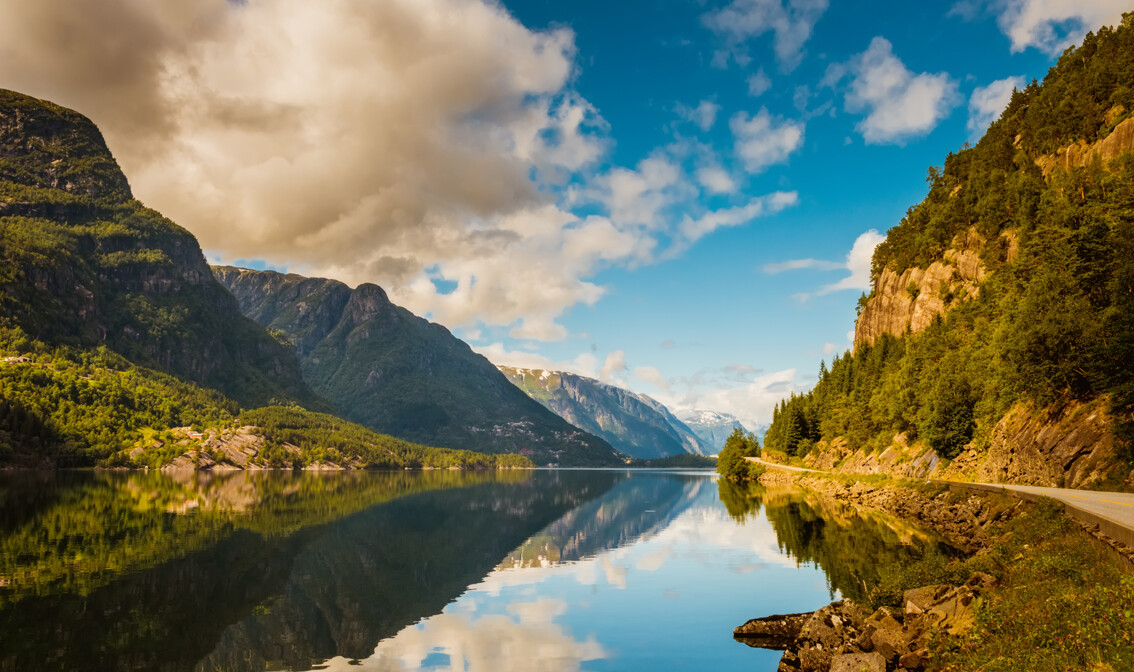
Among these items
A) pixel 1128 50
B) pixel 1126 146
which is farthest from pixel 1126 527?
pixel 1128 50

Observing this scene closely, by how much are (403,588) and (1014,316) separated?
5681 cm

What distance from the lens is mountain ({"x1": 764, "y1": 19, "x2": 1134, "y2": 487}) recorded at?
45.1 meters

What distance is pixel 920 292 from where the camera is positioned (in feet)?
405

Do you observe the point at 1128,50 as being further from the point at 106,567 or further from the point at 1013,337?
the point at 106,567

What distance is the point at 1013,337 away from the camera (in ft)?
163

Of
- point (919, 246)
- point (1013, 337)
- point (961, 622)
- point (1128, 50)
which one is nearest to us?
point (961, 622)

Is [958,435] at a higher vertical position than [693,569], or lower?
higher

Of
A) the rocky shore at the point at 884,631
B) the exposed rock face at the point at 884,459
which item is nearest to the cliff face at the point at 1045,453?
the exposed rock face at the point at 884,459

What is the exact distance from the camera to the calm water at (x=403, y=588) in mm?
26844

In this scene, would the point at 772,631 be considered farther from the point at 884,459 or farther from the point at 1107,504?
the point at 884,459

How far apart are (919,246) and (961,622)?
129028 mm

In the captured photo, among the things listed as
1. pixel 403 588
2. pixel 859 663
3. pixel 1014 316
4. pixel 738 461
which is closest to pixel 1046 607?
pixel 859 663

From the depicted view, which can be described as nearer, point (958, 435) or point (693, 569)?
point (693, 569)

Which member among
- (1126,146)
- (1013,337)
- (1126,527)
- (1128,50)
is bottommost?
(1126,527)
